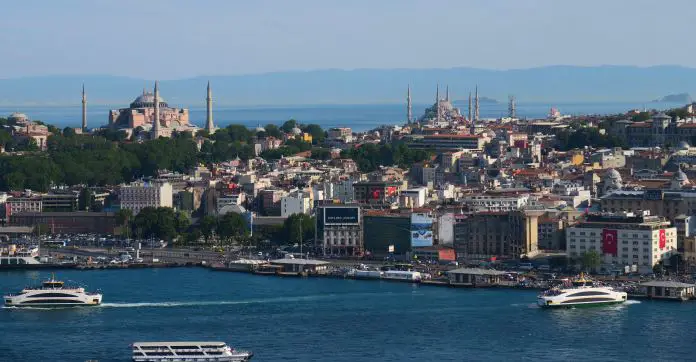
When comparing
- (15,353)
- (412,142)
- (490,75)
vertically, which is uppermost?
(490,75)

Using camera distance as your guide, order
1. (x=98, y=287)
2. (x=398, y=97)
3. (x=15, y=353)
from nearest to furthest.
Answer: (x=15, y=353), (x=98, y=287), (x=398, y=97)

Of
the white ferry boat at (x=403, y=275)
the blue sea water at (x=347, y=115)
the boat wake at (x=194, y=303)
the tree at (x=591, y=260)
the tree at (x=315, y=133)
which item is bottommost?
the boat wake at (x=194, y=303)

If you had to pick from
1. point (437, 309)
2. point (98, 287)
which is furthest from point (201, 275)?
point (437, 309)

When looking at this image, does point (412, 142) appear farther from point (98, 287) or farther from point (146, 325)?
point (146, 325)

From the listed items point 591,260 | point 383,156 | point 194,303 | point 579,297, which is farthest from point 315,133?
point 579,297

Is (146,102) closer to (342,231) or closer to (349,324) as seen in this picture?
(342,231)

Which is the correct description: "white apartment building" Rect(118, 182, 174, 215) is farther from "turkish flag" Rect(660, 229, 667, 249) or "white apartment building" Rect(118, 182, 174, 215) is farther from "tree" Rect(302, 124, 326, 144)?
"tree" Rect(302, 124, 326, 144)

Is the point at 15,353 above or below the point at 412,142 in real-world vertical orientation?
below

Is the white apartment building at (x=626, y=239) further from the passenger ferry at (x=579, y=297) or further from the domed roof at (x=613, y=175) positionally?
the domed roof at (x=613, y=175)

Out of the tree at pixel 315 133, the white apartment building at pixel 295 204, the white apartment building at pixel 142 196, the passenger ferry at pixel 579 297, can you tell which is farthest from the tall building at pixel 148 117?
the passenger ferry at pixel 579 297
